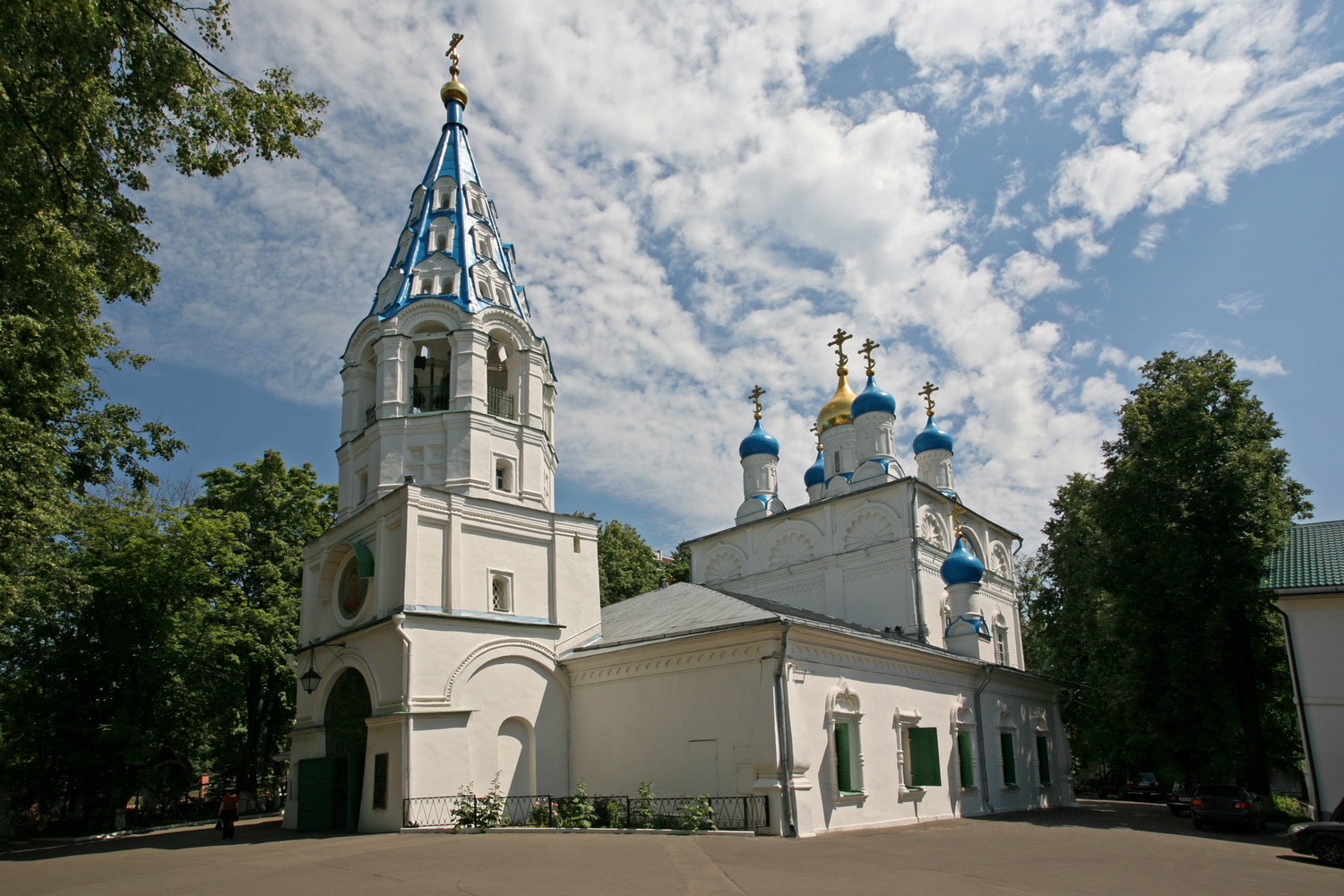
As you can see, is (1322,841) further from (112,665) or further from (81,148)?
(112,665)

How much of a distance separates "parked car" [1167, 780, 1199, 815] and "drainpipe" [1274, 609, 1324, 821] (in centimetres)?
548

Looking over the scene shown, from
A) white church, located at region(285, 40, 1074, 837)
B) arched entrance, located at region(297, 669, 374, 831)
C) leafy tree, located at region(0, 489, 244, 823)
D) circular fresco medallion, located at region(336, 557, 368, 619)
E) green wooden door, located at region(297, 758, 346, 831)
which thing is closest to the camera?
white church, located at region(285, 40, 1074, 837)

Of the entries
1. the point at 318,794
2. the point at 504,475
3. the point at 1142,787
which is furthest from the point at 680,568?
the point at 318,794

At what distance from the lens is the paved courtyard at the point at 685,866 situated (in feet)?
28.3

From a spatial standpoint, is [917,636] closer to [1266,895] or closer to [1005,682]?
[1005,682]

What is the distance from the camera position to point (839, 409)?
2717cm

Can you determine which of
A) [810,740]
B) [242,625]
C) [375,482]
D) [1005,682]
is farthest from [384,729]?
[1005,682]

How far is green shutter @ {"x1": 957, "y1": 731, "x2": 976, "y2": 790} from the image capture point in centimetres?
1906

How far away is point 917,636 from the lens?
2095 centimetres

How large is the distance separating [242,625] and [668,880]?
1962 centimetres

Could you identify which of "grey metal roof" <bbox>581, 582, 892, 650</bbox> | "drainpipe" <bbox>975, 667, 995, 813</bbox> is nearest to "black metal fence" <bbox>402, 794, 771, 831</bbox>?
A: "grey metal roof" <bbox>581, 582, 892, 650</bbox>

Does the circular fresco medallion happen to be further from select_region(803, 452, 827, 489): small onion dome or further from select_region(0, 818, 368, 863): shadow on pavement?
select_region(803, 452, 827, 489): small onion dome

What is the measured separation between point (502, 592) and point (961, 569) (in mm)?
11881

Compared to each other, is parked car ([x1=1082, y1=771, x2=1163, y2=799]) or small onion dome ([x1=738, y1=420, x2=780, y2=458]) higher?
small onion dome ([x1=738, y1=420, x2=780, y2=458])
